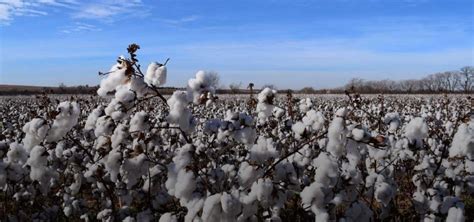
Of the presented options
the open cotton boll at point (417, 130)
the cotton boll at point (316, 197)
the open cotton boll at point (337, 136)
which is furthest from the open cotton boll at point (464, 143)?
the cotton boll at point (316, 197)

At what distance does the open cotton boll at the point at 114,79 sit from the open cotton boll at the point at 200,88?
54 cm

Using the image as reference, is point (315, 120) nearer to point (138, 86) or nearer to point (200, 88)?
point (200, 88)

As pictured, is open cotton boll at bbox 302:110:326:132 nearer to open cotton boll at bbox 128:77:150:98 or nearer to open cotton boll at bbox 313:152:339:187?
open cotton boll at bbox 313:152:339:187

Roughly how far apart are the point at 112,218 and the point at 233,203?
6.57 feet

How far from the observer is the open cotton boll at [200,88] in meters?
3.59

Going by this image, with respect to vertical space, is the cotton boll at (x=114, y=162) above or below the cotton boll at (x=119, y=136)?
below

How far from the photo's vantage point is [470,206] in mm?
7109

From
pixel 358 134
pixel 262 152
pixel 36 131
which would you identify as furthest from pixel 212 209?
pixel 36 131

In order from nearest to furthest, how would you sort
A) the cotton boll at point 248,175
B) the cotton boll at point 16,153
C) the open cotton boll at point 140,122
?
1. the cotton boll at point 248,175
2. the open cotton boll at point 140,122
3. the cotton boll at point 16,153

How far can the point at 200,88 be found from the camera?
3650 mm

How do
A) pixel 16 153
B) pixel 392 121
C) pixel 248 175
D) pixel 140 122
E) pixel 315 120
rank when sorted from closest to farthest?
pixel 248 175
pixel 140 122
pixel 315 120
pixel 16 153
pixel 392 121

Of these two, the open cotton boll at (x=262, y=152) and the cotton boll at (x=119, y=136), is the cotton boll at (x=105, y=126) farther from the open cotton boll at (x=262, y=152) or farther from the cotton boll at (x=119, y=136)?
the open cotton boll at (x=262, y=152)

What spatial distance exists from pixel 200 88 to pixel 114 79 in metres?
0.70

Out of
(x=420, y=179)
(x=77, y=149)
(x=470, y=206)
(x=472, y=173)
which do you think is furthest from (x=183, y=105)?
(x=470, y=206)
